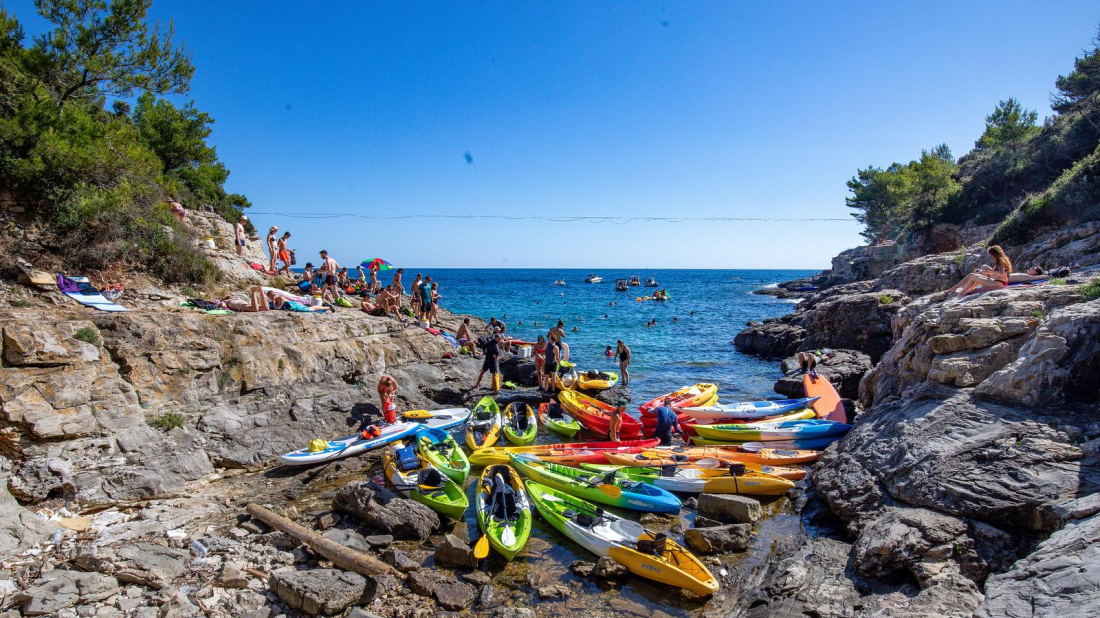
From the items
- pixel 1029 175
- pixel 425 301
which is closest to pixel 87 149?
pixel 425 301

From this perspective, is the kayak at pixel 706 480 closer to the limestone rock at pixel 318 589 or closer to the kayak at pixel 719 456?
the kayak at pixel 719 456

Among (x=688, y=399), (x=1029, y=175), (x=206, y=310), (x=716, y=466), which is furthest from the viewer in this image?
(x=1029, y=175)

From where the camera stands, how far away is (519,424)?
13883mm

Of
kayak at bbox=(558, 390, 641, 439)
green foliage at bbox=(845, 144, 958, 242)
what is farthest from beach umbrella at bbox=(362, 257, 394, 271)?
green foliage at bbox=(845, 144, 958, 242)

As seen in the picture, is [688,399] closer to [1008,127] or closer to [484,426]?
[484,426]

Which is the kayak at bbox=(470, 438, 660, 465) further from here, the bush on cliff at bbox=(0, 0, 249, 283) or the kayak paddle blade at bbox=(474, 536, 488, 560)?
the bush on cliff at bbox=(0, 0, 249, 283)

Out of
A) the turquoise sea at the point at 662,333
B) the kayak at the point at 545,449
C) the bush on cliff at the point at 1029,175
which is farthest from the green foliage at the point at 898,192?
the kayak at the point at 545,449

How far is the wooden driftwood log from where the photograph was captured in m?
7.18

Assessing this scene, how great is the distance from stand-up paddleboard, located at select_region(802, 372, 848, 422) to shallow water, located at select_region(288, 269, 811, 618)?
8.43 feet

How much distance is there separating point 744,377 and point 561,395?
9351 millimetres

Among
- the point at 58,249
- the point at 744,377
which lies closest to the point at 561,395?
the point at 744,377

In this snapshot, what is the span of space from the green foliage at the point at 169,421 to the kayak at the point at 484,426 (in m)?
6.06

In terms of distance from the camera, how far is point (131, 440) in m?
9.74

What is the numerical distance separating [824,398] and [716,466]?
20.8 feet
